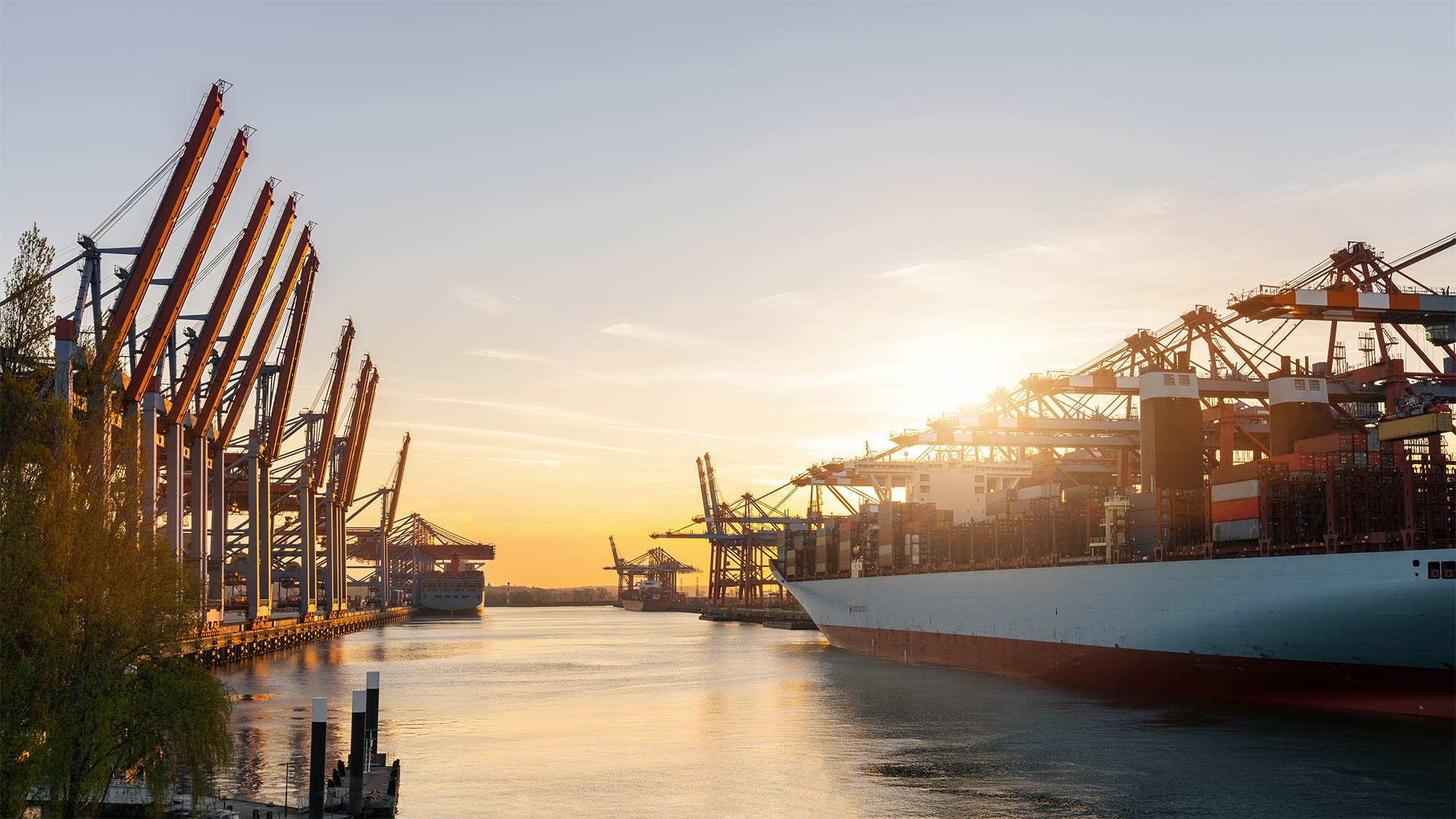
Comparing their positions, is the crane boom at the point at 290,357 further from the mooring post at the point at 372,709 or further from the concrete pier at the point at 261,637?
the mooring post at the point at 372,709

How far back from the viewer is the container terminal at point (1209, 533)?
3725 centimetres

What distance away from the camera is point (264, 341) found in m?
82.1

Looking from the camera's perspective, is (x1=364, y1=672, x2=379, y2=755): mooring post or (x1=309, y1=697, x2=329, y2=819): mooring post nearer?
(x1=309, y1=697, x2=329, y2=819): mooring post

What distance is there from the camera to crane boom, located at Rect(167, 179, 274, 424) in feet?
212

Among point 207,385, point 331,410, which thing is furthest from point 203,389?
point 331,410

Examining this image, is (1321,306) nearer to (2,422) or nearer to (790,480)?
(2,422)

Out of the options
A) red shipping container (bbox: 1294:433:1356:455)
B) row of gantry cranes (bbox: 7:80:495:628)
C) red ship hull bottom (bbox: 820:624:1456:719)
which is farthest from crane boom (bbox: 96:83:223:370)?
red shipping container (bbox: 1294:433:1356:455)

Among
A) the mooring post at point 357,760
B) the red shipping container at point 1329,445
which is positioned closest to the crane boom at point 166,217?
the mooring post at point 357,760

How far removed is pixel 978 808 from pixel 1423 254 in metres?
44.8

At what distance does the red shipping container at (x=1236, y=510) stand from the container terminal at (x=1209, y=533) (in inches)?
4.2

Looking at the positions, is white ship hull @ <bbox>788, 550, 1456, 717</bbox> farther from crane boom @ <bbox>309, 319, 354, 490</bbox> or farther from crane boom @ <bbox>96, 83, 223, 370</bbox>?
crane boom @ <bbox>309, 319, 354, 490</bbox>

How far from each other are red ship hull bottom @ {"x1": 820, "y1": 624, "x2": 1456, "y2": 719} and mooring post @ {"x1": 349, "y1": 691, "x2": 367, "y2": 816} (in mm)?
30930

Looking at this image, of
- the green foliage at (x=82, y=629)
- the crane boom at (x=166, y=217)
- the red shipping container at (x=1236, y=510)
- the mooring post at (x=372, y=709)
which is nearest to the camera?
the green foliage at (x=82, y=629)

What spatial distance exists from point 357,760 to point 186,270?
46.2 meters
